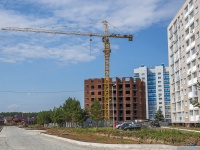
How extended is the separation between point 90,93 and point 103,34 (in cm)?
3930

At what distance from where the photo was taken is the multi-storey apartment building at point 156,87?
541 ft

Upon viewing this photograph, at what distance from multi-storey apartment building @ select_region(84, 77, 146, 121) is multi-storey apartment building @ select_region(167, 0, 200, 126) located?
158ft

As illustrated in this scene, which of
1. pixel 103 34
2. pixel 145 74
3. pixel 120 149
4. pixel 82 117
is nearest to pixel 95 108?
pixel 82 117

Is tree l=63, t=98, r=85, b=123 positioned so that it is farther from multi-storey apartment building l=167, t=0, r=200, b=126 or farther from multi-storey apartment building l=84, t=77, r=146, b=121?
multi-storey apartment building l=84, t=77, r=146, b=121

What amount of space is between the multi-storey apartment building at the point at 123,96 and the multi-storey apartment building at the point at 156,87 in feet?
96.2

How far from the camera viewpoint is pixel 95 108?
7262cm

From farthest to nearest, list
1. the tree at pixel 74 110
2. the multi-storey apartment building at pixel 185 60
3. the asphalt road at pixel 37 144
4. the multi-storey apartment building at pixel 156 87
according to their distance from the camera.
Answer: the multi-storey apartment building at pixel 156 87
the multi-storey apartment building at pixel 185 60
the tree at pixel 74 110
the asphalt road at pixel 37 144

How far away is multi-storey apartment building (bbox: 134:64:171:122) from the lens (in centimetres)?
16488

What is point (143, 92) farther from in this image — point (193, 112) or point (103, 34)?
point (193, 112)

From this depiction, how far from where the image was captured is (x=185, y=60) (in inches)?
2889

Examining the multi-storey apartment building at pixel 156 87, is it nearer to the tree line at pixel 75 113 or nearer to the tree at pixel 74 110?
the tree line at pixel 75 113

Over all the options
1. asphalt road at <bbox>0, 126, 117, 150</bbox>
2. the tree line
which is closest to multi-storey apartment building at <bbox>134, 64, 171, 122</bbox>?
the tree line

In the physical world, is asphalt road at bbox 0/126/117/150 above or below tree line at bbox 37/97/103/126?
below

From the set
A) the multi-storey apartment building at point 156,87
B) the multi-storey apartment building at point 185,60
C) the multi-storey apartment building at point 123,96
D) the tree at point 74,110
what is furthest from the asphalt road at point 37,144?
the multi-storey apartment building at point 156,87
